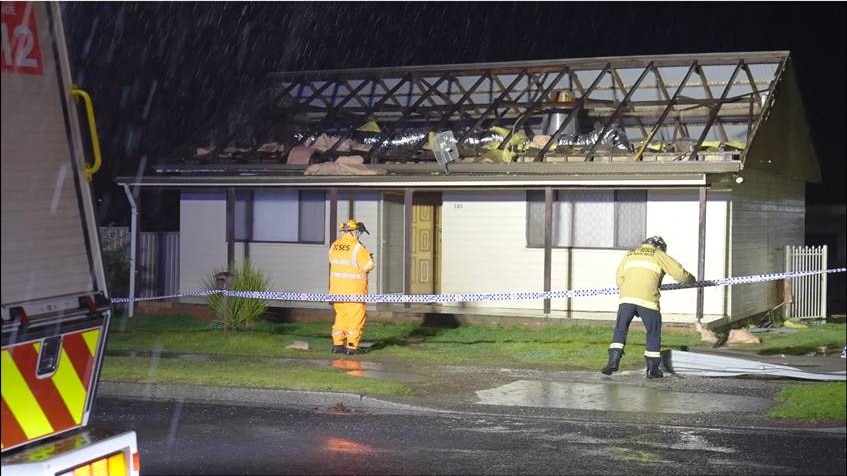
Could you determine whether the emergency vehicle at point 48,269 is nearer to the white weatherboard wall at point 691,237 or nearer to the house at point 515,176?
the house at point 515,176

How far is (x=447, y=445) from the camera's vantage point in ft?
29.8

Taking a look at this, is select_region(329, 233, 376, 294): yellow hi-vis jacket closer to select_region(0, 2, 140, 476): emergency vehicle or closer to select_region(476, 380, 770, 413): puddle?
select_region(476, 380, 770, 413): puddle

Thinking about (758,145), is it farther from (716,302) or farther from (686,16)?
(686,16)

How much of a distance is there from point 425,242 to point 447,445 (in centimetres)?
1175

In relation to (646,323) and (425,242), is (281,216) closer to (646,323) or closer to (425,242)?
(425,242)

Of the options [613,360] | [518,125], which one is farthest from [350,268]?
[518,125]

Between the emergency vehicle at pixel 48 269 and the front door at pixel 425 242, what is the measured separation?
1625 centimetres

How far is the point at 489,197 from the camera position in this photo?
19656mm

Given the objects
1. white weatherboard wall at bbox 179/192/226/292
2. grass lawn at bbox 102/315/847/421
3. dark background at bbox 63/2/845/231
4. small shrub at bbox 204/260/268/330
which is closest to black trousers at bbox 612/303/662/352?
grass lawn at bbox 102/315/847/421

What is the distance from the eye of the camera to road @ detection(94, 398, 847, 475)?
819cm

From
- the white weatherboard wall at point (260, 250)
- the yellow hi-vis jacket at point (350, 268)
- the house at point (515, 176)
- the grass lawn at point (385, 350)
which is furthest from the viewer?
the white weatherboard wall at point (260, 250)

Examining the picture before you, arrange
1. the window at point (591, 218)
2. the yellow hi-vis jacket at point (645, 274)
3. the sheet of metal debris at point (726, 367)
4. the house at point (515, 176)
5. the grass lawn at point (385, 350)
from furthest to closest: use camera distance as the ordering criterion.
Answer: the window at point (591, 218), the house at point (515, 176), the yellow hi-vis jacket at point (645, 274), the grass lawn at point (385, 350), the sheet of metal debris at point (726, 367)

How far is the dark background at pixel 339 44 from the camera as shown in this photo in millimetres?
29266

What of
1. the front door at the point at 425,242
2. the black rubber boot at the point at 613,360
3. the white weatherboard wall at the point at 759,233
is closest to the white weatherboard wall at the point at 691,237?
the white weatherboard wall at the point at 759,233
